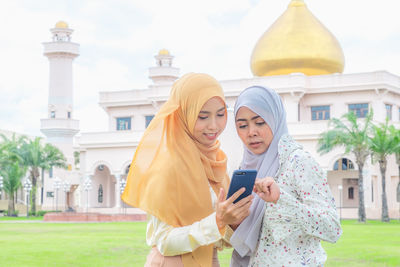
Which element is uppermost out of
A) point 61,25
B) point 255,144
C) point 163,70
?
point 61,25

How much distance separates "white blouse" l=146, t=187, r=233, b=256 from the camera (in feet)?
9.92

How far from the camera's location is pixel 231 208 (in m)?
2.91

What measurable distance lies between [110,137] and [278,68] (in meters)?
11.2

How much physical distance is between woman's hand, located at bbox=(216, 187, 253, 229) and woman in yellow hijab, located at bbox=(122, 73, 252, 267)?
12 mm

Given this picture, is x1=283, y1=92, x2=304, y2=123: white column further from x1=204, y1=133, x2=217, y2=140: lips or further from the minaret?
x1=204, y1=133, x2=217, y2=140: lips

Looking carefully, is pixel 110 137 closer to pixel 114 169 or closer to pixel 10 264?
pixel 114 169

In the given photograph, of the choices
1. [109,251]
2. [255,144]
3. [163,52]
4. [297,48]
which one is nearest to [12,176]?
[297,48]

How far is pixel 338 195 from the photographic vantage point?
3566cm

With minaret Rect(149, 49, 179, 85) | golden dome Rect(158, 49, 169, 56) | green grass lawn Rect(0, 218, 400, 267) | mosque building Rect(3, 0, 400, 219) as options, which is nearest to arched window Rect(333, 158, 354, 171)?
mosque building Rect(3, 0, 400, 219)

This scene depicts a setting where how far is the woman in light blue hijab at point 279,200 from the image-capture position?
2984 millimetres

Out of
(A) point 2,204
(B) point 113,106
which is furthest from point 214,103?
(A) point 2,204

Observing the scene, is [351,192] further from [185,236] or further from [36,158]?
[185,236]

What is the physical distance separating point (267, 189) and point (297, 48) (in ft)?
114

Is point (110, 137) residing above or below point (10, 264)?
above
